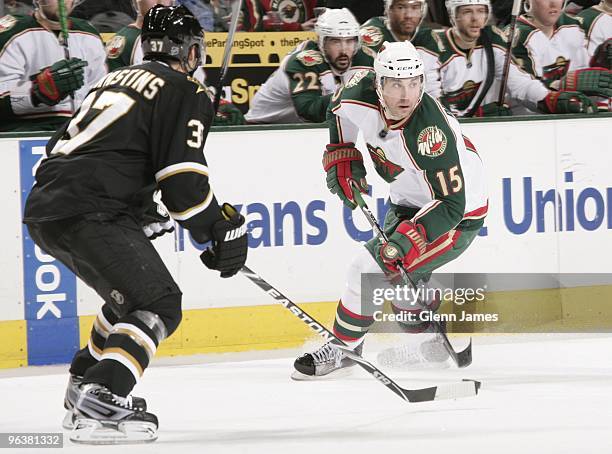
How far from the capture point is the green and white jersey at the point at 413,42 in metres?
4.99

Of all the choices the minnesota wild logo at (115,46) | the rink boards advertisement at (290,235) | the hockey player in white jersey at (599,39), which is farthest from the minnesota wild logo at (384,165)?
the hockey player in white jersey at (599,39)

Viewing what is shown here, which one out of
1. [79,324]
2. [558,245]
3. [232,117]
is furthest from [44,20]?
[558,245]

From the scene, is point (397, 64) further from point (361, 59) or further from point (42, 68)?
point (42, 68)

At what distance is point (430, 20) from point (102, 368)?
2757 millimetres

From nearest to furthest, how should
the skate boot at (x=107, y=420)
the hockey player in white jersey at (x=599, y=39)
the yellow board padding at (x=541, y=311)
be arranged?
1. the skate boot at (x=107, y=420)
2. the yellow board padding at (x=541, y=311)
3. the hockey player in white jersey at (x=599, y=39)

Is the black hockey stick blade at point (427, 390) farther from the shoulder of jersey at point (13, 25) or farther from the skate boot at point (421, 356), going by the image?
the shoulder of jersey at point (13, 25)

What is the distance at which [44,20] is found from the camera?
4.57 m

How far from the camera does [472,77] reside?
16.8ft

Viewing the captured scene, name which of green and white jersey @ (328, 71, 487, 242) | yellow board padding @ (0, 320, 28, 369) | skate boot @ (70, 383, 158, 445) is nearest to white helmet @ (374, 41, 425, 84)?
green and white jersey @ (328, 71, 487, 242)

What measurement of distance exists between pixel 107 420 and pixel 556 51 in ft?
10.3

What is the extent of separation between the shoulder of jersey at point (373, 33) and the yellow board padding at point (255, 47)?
0.22 metres

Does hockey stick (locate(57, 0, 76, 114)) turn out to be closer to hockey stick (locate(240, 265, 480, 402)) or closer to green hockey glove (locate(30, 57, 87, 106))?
green hockey glove (locate(30, 57, 87, 106))

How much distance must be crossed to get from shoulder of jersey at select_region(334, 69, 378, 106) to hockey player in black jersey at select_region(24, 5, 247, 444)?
1072 mm

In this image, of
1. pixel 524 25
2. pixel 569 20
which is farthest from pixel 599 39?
pixel 524 25
